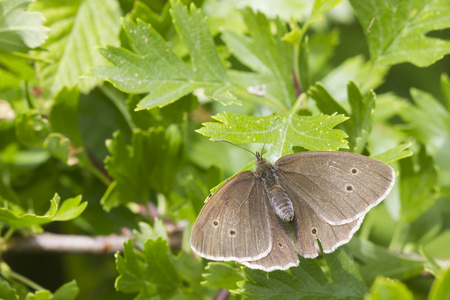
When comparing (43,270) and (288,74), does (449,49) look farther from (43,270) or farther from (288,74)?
(43,270)

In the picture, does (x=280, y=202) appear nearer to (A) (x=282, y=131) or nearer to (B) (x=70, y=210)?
(A) (x=282, y=131)

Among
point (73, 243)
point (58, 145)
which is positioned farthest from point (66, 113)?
point (73, 243)

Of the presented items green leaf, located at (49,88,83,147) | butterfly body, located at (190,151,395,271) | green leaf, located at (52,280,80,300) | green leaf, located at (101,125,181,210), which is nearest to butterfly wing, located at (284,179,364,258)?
butterfly body, located at (190,151,395,271)

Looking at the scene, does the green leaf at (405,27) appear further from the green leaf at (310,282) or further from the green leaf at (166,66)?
the green leaf at (310,282)

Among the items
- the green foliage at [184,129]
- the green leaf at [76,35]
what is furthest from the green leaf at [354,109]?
the green leaf at [76,35]

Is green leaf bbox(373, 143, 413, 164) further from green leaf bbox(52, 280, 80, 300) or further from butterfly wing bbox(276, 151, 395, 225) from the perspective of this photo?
green leaf bbox(52, 280, 80, 300)

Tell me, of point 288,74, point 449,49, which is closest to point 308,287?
point 288,74
